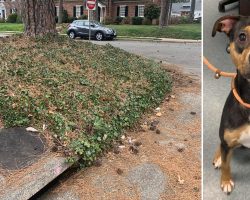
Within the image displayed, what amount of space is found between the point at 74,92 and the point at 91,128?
2.60 ft

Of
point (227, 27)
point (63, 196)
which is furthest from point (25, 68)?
point (227, 27)

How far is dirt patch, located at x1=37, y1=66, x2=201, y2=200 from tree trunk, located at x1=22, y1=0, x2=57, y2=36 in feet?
10.8

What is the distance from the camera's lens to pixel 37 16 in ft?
26.0

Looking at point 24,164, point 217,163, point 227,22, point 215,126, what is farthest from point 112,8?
point 227,22

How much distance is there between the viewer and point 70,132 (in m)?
4.40

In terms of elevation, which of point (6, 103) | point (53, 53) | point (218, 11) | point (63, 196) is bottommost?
point (63, 196)

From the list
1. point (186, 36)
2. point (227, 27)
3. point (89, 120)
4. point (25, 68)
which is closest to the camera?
point (227, 27)

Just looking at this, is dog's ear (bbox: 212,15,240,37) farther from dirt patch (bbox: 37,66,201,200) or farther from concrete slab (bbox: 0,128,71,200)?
concrete slab (bbox: 0,128,71,200)

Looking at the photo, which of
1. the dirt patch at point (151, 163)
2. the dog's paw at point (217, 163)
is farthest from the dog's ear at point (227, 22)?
the dirt patch at point (151, 163)

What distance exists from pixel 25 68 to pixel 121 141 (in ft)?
6.12

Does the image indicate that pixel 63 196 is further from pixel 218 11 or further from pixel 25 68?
pixel 218 11

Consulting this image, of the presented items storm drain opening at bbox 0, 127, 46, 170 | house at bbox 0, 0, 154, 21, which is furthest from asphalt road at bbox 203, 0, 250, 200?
house at bbox 0, 0, 154, 21

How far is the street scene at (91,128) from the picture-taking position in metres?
3.92

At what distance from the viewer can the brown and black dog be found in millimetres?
2809
